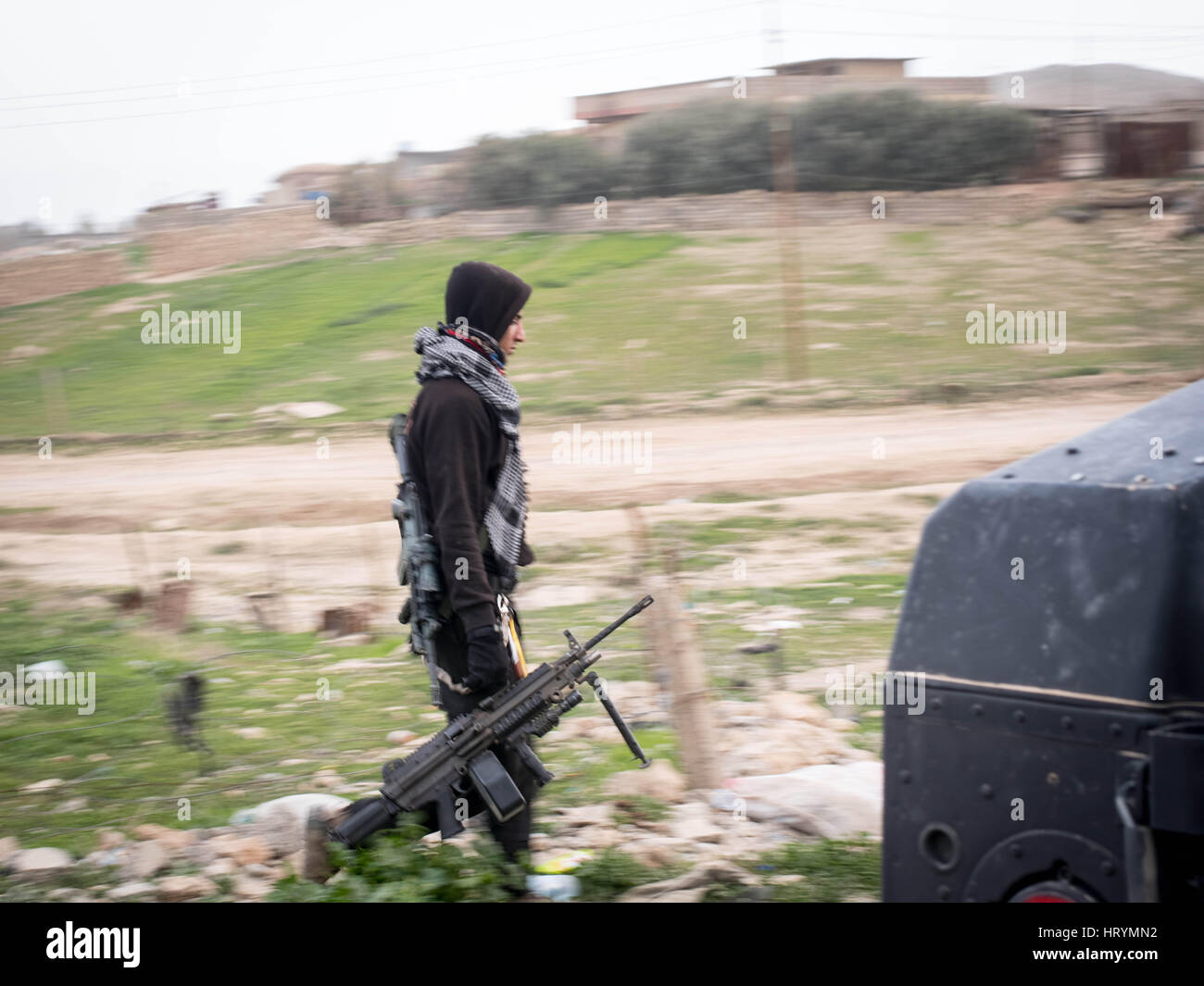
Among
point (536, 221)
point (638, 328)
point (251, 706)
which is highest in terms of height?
point (536, 221)

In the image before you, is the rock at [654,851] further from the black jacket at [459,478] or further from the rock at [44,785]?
the rock at [44,785]

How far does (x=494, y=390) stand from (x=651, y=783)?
182 cm

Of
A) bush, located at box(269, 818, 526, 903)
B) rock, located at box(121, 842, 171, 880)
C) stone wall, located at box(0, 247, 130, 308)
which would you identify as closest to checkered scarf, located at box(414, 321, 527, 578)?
bush, located at box(269, 818, 526, 903)

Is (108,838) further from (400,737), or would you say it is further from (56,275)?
(56,275)

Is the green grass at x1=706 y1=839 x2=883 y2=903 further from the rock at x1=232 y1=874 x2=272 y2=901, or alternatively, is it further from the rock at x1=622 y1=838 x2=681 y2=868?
the rock at x1=232 y1=874 x2=272 y2=901

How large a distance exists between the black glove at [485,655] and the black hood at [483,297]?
91 centimetres

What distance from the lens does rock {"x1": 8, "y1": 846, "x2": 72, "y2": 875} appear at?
162 inches

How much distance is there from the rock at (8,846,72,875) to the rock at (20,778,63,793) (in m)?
0.75

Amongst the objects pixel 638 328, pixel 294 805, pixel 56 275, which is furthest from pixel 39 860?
pixel 56 275

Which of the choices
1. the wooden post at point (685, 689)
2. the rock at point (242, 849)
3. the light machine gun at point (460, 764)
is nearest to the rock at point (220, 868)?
the rock at point (242, 849)

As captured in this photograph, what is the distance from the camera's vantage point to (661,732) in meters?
5.09

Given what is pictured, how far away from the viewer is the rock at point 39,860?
13.5 feet

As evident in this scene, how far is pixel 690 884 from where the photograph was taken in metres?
3.50
